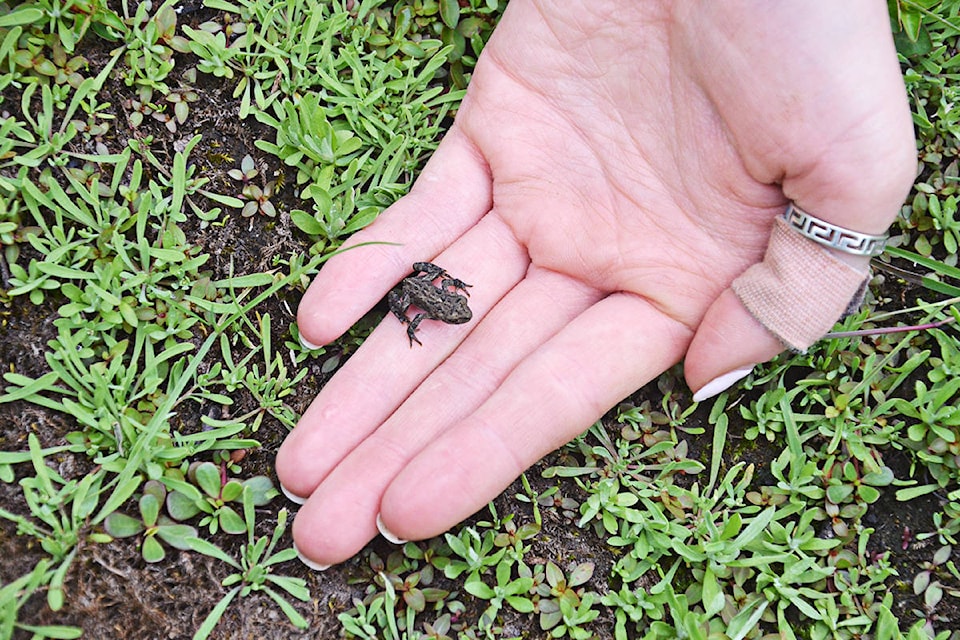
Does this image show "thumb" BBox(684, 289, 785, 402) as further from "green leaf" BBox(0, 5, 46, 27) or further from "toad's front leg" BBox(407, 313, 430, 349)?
"green leaf" BBox(0, 5, 46, 27)

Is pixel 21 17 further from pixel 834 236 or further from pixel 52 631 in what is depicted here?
pixel 834 236

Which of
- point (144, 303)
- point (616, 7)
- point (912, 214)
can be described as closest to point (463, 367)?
point (144, 303)

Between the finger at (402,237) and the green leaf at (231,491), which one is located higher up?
the finger at (402,237)

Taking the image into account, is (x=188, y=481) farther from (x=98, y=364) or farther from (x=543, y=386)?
(x=543, y=386)

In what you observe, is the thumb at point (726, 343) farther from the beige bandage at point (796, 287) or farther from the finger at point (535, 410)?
the finger at point (535, 410)

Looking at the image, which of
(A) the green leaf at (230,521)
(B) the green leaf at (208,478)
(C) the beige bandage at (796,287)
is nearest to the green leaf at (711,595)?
(C) the beige bandage at (796,287)
